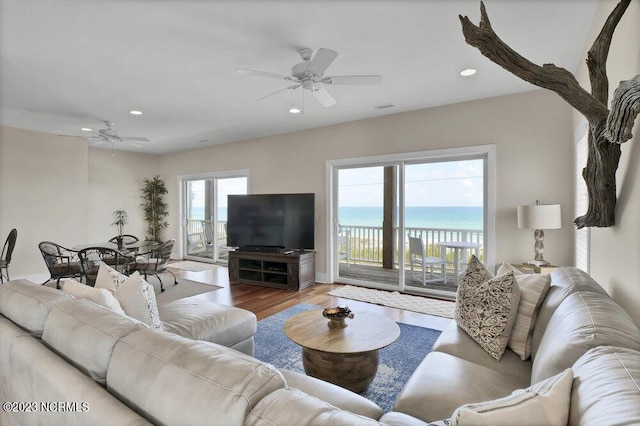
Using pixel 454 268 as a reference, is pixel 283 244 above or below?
Result: above

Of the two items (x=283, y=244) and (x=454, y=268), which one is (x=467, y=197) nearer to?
(x=454, y=268)

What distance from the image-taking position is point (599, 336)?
1.14 meters

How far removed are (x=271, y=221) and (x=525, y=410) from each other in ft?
15.6

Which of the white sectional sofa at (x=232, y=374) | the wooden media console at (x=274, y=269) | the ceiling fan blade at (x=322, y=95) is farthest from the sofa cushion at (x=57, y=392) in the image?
the wooden media console at (x=274, y=269)

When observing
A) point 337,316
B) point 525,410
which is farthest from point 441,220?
point 525,410

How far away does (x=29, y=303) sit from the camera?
145cm

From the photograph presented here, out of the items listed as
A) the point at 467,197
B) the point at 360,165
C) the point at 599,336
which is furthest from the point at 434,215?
the point at 599,336

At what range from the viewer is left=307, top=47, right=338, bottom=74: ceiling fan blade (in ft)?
7.42

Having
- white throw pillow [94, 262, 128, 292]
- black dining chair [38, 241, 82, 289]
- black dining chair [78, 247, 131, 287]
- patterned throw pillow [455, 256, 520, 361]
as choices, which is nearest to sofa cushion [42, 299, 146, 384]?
white throw pillow [94, 262, 128, 292]

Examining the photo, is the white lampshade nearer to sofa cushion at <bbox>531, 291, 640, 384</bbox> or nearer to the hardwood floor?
the hardwood floor

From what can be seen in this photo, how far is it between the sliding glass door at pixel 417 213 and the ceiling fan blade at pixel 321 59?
2397 millimetres

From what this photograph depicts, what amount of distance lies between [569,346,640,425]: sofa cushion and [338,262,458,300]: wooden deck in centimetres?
358

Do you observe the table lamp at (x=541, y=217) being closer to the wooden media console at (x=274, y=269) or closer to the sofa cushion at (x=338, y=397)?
the sofa cushion at (x=338, y=397)

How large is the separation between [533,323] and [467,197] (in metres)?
2.75
